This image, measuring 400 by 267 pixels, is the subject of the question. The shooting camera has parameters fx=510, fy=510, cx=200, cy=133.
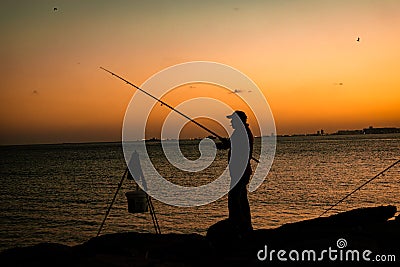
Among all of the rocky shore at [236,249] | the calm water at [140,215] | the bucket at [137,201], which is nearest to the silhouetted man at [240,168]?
the rocky shore at [236,249]

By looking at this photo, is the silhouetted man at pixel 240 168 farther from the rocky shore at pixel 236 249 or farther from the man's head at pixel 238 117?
the rocky shore at pixel 236 249

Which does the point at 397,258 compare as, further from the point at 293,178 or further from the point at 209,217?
the point at 293,178

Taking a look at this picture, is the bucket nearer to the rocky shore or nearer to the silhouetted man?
the rocky shore

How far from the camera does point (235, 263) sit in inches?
277

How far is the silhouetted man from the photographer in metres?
9.28

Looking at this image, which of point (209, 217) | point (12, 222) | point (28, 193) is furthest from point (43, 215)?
point (28, 193)

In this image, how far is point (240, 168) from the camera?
9461mm

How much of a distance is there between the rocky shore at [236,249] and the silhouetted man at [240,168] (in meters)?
0.52

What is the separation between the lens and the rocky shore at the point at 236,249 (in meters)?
6.77

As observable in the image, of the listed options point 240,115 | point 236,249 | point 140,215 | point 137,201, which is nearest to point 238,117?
point 240,115
